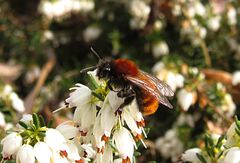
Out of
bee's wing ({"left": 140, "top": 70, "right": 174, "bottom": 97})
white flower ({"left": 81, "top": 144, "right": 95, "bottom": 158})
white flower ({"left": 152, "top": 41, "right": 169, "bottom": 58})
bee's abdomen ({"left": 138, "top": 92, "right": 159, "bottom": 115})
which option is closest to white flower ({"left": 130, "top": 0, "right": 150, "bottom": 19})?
white flower ({"left": 152, "top": 41, "right": 169, "bottom": 58})

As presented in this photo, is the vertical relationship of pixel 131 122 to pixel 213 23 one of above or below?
below

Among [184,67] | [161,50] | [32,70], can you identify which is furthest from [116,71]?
[32,70]

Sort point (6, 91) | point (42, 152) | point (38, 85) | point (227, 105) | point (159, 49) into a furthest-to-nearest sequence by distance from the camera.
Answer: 1. point (38, 85)
2. point (159, 49)
3. point (227, 105)
4. point (6, 91)
5. point (42, 152)

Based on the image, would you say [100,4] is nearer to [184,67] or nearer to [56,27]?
[56,27]

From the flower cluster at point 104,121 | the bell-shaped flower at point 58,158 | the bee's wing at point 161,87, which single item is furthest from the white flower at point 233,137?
the bell-shaped flower at point 58,158

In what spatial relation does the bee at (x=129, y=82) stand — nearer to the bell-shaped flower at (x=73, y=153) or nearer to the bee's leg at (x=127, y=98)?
the bee's leg at (x=127, y=98)

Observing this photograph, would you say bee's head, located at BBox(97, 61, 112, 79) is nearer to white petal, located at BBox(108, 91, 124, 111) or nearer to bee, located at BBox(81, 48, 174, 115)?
bee, located at BBox(81, 48, 174, 115)

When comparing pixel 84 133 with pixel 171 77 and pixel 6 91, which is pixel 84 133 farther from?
pixel 171 77

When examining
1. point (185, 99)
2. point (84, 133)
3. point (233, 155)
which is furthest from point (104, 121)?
point (185, 99)
